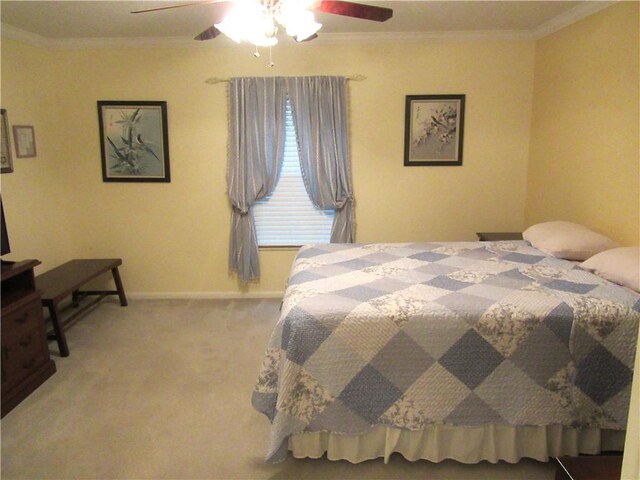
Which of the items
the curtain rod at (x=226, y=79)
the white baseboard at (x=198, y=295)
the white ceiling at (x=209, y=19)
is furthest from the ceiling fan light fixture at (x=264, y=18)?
the white baseboard at (x=198, y=295)

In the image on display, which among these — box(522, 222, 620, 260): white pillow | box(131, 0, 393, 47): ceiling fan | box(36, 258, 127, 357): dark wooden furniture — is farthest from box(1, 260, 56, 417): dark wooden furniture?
box(522, 222, 620, 260): white pillow

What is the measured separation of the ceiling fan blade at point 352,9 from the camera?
206cm

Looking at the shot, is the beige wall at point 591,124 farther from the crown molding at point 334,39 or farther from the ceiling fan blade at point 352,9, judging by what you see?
the ceiling fan blade at point 352,9

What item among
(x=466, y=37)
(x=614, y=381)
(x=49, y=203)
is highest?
(x=466, y=37)

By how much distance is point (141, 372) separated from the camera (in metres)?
2.97

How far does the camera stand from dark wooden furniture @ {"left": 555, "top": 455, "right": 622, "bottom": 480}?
4.46 ft

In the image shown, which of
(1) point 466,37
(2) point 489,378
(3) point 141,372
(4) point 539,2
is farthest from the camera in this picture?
(1) point 466,37

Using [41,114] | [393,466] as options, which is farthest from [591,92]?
[41,114]

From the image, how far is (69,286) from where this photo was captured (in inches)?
134

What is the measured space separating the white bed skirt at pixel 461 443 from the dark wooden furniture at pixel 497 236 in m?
1.98

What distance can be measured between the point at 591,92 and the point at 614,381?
2.16 m

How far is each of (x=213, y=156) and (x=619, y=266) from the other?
3336mm

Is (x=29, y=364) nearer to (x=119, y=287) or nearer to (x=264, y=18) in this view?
(x=119, y=287)

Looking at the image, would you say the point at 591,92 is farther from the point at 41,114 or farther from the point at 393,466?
the point at 41,114
